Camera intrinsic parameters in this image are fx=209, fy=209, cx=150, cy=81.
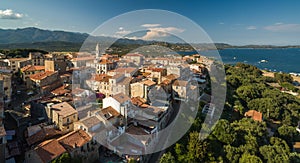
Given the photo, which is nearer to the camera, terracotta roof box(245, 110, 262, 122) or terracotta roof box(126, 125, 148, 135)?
terracotta roof box(126, 125, 148, 135)

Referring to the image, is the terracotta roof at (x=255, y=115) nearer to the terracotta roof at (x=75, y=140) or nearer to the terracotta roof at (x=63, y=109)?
the terracotta roof at (x=75, y=140)

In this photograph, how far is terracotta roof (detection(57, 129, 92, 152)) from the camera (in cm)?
1001

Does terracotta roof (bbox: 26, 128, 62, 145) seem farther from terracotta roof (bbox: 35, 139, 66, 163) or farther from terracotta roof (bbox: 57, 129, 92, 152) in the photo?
terracotta roof (bbox: 35, 139, 66, 163)

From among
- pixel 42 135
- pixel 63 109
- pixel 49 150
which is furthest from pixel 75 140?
pixel 63 109

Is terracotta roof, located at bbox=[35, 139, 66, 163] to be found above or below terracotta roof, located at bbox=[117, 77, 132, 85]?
below

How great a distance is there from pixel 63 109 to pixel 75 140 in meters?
3.28

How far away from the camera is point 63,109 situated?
1291cm

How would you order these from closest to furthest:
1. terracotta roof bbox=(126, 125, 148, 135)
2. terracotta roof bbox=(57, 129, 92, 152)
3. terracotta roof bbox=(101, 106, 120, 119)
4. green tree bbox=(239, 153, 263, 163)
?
terracotta roof bbox=(57, 129, 92, 152) < terracotta roof bbox=(126, 125, 148, 135) < terracotta roof bbox=(101, 106, 120, 119) < green tree bbox=(239, 153, 263, 163)

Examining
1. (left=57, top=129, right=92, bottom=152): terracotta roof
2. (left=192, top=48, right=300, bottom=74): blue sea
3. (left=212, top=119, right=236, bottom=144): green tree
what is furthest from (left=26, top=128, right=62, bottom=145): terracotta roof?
(left=192, top=48, right=300, bottom=74): blue sea

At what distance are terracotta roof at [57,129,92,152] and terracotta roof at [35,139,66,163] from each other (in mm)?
323

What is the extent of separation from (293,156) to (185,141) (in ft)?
25.9

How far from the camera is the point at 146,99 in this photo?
53.8ft

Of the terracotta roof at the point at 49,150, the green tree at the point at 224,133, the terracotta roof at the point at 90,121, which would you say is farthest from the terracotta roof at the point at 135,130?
the green tree at the point at 224,133

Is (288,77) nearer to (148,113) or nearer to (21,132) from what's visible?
(148,113)
